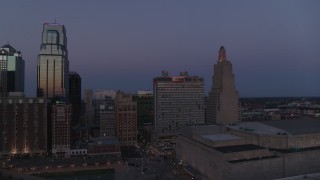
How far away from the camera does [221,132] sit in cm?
7700

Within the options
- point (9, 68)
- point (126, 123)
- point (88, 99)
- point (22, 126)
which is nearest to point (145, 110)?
point (88, 99)

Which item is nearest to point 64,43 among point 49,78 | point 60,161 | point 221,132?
point 49,78

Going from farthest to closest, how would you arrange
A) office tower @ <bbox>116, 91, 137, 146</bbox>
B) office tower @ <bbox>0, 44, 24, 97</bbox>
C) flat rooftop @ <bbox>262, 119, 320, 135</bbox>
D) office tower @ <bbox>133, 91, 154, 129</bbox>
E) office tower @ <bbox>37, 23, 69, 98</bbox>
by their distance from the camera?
office tower @ <bbox>133, 91, 154, 129</bbox>
office tower @ <bbox>37, 23, 69, 98</bbox>
office tower @ <bbox>0, 44, 24, 97</bbox>
office tower @ <bbox>116, 91, 137, 146</bbox>
flat rooftop @ <bbox>262, 119, 320, 135</bbox>

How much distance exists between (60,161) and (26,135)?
12450mm

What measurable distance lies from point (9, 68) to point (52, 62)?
16094mm

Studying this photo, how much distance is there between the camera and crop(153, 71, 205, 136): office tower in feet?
337

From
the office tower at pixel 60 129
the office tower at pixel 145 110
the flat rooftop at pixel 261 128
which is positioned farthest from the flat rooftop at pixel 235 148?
the office tower at pixel 145 110

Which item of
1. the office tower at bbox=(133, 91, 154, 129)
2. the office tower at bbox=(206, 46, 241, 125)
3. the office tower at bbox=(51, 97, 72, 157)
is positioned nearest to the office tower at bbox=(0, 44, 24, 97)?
the office tower at bbox=(133, 91, 154, 129)

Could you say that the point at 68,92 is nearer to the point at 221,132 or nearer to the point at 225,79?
the point at 225,79

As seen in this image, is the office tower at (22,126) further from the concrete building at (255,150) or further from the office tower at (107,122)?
the concrete building at (255,150)

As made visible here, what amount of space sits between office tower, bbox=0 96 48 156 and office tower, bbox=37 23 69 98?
5042 centimetres

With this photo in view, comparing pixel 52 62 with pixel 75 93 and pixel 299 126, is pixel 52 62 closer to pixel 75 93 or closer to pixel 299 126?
pixel 75 93

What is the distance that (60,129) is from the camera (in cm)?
8394

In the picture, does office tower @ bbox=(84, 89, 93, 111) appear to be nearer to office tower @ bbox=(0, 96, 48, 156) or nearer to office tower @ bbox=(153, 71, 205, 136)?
office tower @ bbox=(153, 71, 205, 136)
